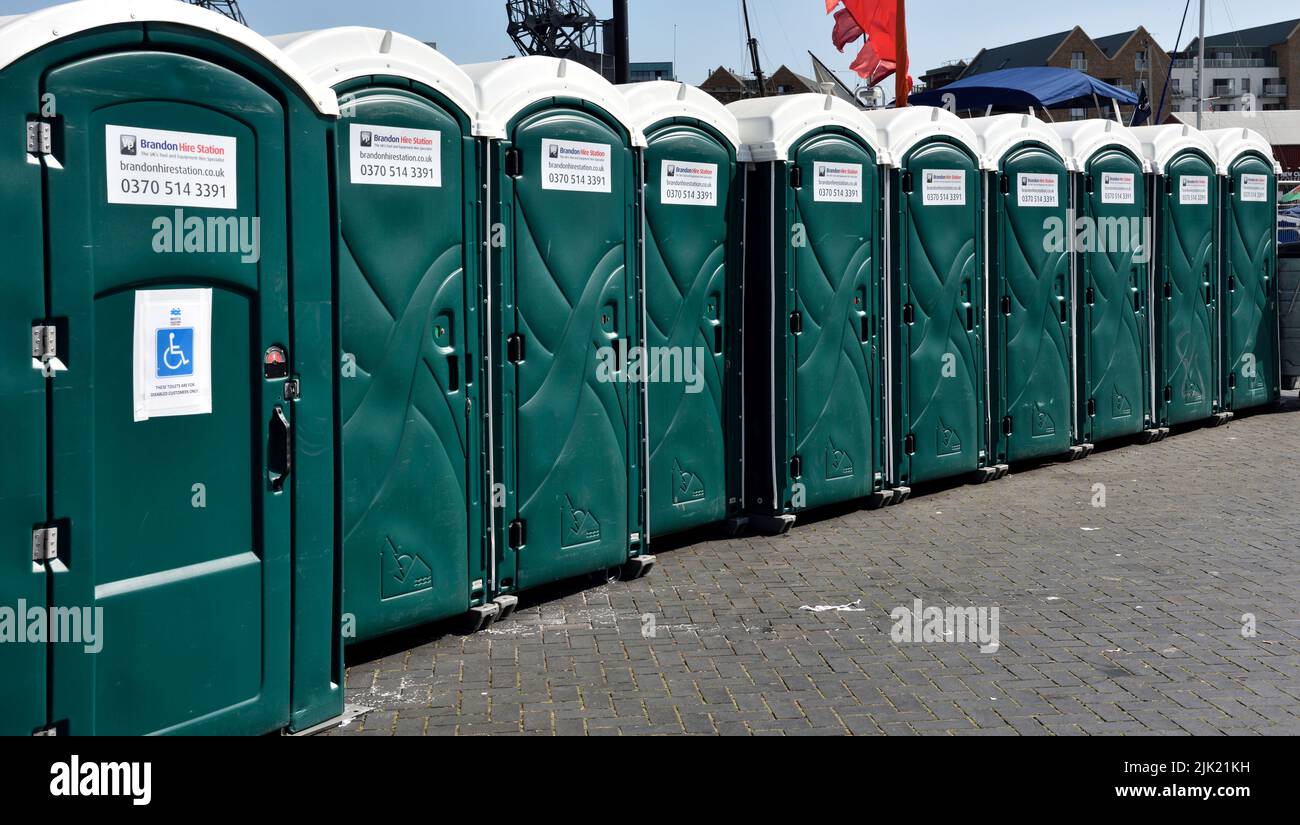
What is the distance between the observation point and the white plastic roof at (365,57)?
5.71 m

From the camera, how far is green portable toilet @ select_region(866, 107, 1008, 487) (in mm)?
9703

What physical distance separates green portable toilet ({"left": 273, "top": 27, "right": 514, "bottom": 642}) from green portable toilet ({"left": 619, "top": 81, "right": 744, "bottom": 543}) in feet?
4.93

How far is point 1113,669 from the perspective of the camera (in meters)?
5.95

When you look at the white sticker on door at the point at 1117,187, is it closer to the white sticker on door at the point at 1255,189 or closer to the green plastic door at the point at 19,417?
the white sticker on door at the point at 1255,189

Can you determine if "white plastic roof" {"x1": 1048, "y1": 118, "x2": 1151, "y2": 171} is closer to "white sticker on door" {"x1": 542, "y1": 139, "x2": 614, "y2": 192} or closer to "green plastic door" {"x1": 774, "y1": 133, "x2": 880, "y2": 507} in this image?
"green plastic door" {"x1": 774, "y1": 133, "x2": 880, "y2": 507}

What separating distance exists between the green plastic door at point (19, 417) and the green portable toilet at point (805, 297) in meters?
5.38

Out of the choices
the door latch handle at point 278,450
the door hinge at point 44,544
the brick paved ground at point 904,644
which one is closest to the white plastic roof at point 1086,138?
the brick paved ground at point 904,644

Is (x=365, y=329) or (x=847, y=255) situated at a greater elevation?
(x=847, y=255)

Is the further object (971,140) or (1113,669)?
(971,140)

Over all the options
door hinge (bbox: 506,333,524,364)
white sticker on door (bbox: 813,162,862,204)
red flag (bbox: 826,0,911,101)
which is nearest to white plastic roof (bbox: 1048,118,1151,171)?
white sticker on door (bbox: 813,162,862,204)

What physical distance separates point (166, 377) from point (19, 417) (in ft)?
1.77
